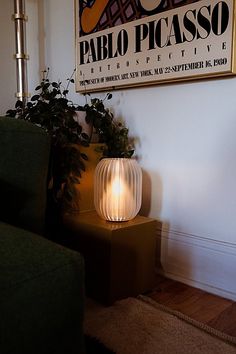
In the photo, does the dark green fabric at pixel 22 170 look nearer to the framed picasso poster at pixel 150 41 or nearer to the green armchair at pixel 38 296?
the green armchair at pixel 38 296

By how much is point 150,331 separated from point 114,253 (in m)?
0.32

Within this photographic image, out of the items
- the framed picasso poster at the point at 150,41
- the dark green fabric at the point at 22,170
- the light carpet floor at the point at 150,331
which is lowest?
the light carpet floor at the point at 150,331

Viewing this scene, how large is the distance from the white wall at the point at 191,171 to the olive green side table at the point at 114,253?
18cm

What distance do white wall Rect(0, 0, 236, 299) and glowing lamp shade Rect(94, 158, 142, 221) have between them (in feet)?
0.81

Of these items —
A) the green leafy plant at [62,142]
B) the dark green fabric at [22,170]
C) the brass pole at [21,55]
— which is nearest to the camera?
the dark green fabric at [22,170]

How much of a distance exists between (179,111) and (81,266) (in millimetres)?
1025

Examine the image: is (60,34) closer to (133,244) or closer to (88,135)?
(88,135)

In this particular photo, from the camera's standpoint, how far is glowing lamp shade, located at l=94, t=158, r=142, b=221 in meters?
1.42

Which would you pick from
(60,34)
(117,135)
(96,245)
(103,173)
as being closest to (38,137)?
(103,173)

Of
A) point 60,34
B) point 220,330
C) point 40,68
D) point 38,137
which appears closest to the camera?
point 38,137

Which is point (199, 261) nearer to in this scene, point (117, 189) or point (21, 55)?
point (117, 189)

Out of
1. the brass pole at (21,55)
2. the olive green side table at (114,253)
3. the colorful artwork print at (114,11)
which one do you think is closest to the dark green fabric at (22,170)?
the olive green side table at (114,253)

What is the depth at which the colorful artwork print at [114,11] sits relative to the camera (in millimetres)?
1517

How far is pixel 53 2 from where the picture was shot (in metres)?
2.17
